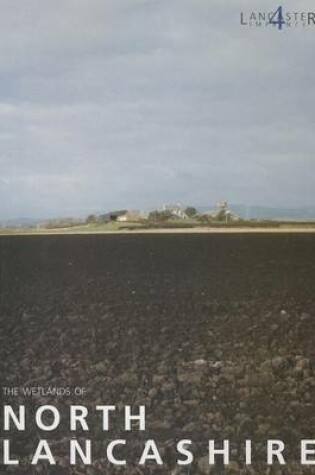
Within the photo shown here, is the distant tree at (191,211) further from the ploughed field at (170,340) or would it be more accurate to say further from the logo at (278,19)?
the logo at (278,19)

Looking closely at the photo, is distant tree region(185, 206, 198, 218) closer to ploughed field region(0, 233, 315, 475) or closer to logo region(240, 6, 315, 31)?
ploughed field region(0, 233, 315, 475)

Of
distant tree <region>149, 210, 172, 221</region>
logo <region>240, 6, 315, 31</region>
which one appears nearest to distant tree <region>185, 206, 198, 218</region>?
distant tree <region>149, 210, 172, 221</region>

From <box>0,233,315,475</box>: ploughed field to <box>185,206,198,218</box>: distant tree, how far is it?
103mm

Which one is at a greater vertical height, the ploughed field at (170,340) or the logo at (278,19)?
the logo at (278,19)

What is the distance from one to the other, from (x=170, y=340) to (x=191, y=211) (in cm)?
48

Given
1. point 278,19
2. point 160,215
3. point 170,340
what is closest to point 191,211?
point 160,215

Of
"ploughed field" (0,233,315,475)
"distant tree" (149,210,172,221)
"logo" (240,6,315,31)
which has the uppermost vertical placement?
"logo" (240,6,315,31)

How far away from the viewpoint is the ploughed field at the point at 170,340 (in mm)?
2686

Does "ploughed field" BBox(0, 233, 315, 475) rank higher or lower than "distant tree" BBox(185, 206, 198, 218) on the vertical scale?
lower

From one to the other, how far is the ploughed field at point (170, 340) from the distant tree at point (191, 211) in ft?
0.34

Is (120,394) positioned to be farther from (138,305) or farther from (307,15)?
(307,15)

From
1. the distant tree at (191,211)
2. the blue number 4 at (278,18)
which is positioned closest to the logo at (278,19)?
the blue number 4 at (278,18)

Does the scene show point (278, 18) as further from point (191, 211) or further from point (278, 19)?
point (191, 211)

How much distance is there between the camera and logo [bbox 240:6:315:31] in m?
2.56
